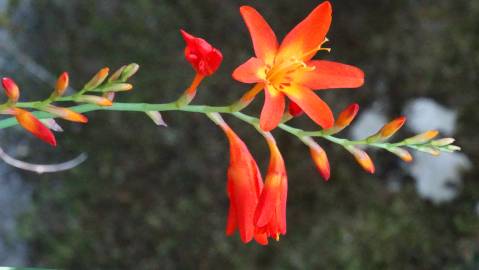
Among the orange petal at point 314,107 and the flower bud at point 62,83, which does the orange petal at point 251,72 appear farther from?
the flower bud at point 62,83

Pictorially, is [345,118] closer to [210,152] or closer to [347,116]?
[347,116]

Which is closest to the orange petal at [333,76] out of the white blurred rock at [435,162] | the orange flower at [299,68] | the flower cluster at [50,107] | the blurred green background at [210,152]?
the orange flower at [299,68]

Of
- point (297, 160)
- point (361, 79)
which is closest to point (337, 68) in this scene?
point (361, 79)

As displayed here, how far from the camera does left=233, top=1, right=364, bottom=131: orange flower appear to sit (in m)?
0.81

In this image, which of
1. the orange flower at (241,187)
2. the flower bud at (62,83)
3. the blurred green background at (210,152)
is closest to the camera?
the flower bud at (62,83)

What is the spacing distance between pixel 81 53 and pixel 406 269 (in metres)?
1.11

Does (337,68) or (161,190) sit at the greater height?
(337,68)

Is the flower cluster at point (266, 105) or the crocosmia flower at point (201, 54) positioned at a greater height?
the crocosmia flower at point (201, 54)

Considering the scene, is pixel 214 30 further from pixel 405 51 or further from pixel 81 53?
pixel 405 51

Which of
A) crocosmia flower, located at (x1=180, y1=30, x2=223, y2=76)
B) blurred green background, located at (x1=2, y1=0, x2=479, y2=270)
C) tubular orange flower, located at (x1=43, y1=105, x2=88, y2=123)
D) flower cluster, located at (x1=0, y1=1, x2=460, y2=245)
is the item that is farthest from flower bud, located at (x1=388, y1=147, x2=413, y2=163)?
blurred green background, located at (x1=2, y1=0, x2=479, y2=270)

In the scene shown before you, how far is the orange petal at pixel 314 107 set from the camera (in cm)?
81

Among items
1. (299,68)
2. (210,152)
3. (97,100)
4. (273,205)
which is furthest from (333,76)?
(210,152)

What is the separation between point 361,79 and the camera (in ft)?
2.77

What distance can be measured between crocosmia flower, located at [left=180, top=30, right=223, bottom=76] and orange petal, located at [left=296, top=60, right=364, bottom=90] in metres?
0.14
